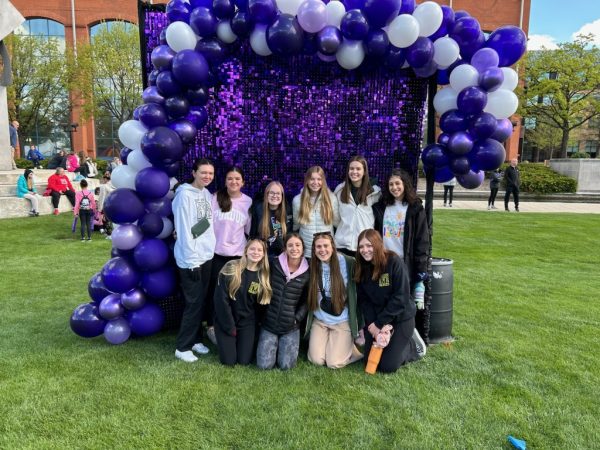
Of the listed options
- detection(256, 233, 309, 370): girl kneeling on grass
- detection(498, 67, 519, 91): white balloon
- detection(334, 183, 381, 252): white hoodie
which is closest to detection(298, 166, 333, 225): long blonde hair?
detection(334, 183, 381, 252): white hoodie

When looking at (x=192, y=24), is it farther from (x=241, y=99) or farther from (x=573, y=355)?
(x=573, y=355)

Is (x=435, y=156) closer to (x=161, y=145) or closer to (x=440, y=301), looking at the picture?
(x=440, y=301)

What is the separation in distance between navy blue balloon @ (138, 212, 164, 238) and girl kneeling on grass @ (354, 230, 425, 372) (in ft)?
5.84

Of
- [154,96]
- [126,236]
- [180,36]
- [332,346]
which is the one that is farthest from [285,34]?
[332,346]

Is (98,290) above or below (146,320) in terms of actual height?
above

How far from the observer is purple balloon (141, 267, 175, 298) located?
4094 mm

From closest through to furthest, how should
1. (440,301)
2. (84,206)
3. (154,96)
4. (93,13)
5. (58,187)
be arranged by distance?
(154,96)
(440,301)
(84,206)
(58,187)
(93,13)

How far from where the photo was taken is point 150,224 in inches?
155

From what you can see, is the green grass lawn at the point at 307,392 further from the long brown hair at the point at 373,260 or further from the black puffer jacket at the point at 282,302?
the long brown hair at the point at 373,260

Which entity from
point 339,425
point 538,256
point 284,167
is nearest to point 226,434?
point 339,425

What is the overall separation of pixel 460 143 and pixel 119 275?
317cm

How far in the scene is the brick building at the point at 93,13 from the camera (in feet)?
108

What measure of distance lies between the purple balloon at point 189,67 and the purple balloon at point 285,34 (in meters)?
0.61

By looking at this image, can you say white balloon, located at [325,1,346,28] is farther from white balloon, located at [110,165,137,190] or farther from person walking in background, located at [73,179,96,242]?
person walking in background, located at [73,179,96,242]
